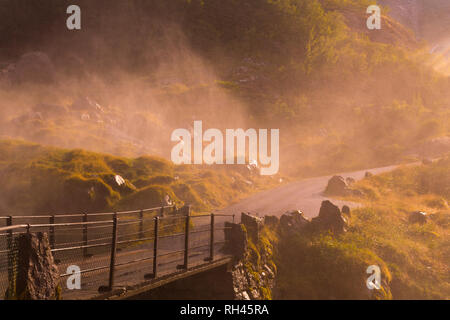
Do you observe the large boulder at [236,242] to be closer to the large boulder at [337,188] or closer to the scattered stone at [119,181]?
the scattered stone at [119,181]

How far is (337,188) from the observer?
31.6 metres

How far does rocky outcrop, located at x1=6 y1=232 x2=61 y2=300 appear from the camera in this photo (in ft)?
20.7

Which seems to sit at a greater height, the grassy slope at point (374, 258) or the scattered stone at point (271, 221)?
the scattered stone at point (271, 221)

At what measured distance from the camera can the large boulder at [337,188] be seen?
103 feet

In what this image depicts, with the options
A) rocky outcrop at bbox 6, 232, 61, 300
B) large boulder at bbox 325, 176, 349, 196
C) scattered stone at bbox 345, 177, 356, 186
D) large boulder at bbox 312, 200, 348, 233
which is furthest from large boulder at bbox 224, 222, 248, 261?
scattered stone at bbox 345, 177, 356, 186

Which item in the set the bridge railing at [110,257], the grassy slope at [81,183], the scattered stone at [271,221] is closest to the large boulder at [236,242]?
the bridge railing at [110,257]

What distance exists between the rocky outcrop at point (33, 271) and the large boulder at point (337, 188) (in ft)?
91.5

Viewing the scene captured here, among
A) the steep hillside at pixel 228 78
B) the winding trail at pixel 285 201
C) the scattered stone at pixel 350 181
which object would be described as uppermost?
the steep hillside at pixel 228 78

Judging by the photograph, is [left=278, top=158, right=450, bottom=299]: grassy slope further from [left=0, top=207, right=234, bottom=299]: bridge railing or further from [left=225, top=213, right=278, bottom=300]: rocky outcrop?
[left=0, top=207, right=234, bottom=299]: bridge railing

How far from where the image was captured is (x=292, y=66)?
69.4 meters

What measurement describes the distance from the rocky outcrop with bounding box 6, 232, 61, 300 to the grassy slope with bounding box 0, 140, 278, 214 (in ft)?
45.1

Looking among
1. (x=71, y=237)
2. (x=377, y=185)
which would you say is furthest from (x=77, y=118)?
(x=377, y=185)
